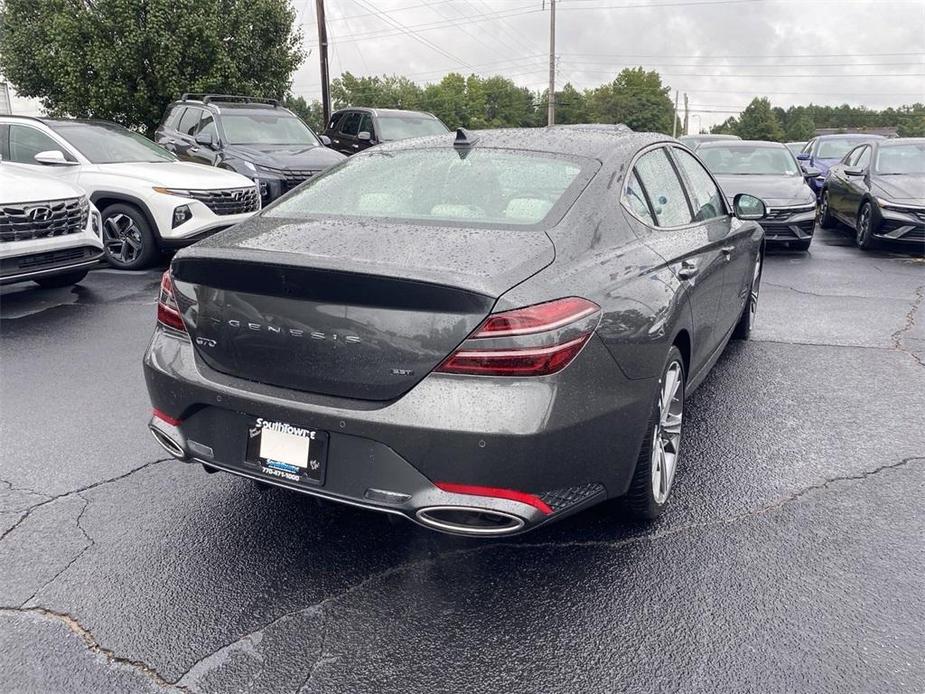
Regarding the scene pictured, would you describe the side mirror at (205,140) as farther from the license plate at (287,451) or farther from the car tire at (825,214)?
the car tire at (825,214)

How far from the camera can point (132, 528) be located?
317 centimetres

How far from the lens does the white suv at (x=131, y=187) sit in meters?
8.25

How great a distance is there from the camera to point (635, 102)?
4466 inches

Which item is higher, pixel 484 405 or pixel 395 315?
pixel 395 315

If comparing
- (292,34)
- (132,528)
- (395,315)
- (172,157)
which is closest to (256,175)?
(172,157)

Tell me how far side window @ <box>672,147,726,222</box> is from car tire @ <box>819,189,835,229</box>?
9.61 meters

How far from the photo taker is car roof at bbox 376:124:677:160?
3428mm

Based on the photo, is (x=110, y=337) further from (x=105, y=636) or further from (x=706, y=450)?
(x=706, y=450)

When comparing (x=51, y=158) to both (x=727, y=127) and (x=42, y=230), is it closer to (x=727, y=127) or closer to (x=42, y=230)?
(x=42, y=230)

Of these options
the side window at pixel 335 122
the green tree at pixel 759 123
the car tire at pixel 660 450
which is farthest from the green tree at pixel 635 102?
the car tire at pixel 660 450

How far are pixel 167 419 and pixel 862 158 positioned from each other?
11957 mm

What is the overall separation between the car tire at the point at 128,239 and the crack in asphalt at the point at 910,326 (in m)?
7.20

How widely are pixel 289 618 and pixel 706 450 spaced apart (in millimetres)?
2324

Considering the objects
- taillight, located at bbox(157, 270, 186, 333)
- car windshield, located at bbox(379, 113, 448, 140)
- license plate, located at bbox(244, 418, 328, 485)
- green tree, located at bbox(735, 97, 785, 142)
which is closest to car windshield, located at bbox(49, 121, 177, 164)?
car windshield, located at bbox(379, 113, 448, 140)
